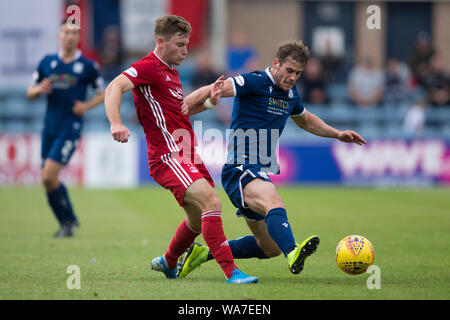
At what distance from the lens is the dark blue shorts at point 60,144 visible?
30.8ft

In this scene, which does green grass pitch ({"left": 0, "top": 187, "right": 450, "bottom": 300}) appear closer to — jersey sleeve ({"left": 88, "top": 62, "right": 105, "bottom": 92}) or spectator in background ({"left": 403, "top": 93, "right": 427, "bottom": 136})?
jersey sleeve ({"left": 88, "top": 62, "right": 105, "bottom": 92})

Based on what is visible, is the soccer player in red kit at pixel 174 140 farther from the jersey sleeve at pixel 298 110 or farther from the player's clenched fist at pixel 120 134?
the jersey sleeve at pixel 298 110

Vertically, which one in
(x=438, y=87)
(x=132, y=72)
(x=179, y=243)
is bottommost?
(x=179, y=243)

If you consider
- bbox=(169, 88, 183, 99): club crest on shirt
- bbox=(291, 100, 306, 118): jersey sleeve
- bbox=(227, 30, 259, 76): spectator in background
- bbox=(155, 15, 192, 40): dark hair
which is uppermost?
bbox=(227, 30, 259, 76): spectator in background

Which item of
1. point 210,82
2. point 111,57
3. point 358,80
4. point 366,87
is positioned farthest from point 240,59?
point 111,57

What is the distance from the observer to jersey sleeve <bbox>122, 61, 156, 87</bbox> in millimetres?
5863

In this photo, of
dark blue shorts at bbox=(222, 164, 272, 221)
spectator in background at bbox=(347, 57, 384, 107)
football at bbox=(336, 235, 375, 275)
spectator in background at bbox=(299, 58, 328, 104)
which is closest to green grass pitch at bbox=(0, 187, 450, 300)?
football at bbox=(336, 235, 375, 275)

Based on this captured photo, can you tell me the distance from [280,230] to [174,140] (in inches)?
44.5

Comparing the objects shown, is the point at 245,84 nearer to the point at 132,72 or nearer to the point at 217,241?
the point at 132,72

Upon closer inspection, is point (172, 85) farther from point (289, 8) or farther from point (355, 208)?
point (289, 8)

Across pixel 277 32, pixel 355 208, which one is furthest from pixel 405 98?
pixel 355 208

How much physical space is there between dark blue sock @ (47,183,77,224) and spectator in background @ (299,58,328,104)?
10.7m

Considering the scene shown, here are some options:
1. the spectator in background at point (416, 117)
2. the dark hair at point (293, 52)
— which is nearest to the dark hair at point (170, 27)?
the dark hair at point (293, 52)

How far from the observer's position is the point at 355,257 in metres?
6.03
